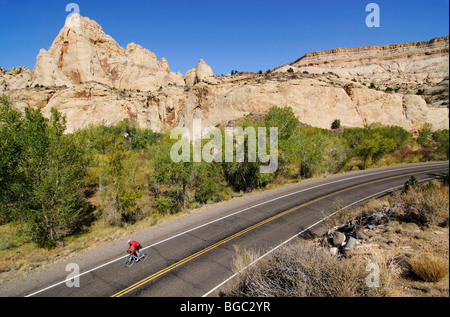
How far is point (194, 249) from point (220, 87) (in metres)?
49.4

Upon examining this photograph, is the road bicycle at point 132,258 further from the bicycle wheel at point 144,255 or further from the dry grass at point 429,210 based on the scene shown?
the dry grass at point 429,210

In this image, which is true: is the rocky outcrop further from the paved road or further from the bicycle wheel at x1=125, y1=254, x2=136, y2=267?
the bicycle wheel at x1=125, y1=254, x2=136, y2=267

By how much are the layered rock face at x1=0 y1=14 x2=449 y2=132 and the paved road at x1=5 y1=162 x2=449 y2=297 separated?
106 feet

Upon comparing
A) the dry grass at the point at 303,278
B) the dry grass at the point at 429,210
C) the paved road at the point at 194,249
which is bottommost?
the paved road at the point at 194,249

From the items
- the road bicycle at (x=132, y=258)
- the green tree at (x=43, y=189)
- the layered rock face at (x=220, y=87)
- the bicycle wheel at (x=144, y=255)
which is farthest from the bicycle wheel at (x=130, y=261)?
the layered rock face at (x=220, y=87)

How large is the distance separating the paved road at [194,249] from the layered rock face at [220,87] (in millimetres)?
32376

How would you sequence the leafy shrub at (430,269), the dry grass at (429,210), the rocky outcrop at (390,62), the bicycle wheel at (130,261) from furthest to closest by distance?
the rocky outcrop at (390,62) → the bicycle wheel at (130,261) → the dry grass at (429,210) → the leafy shrub at (430,269)

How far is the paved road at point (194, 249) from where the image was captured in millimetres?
7480

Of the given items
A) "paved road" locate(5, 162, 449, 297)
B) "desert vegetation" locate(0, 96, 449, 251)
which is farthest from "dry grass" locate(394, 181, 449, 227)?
"paved road" locate(5, 162, 449, 297)

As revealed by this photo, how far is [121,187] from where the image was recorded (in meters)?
16.7

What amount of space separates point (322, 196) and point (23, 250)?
21.8m

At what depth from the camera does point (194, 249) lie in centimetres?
995

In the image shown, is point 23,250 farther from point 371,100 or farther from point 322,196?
point 371,100

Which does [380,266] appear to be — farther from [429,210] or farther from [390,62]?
[390,62]
